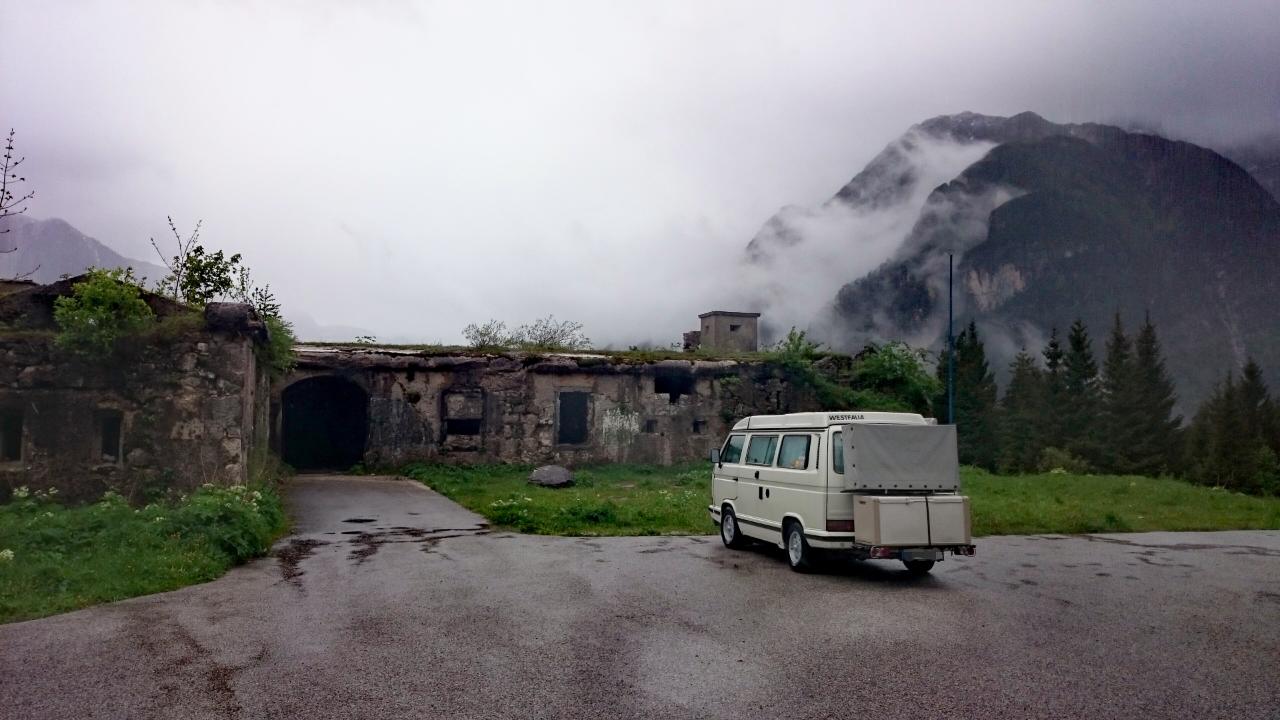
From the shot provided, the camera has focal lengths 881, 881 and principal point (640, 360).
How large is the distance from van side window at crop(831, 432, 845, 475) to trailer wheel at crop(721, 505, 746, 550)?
276 centimetres

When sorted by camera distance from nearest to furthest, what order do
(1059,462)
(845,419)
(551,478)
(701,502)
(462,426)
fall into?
(845,419) < (701,502) < (551,478) < (462,426) < (1059,462)

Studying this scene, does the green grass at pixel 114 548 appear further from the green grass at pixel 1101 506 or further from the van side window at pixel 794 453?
the green grass at pixel 1101 506

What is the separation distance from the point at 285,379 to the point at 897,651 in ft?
74.0

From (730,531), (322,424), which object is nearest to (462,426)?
(322,424)

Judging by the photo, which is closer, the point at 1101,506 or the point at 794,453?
the point at 794,453

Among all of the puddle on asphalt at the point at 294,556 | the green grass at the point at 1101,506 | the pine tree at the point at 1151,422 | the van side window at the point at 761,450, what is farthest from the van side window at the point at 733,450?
the pine tree at the point at 1151,422

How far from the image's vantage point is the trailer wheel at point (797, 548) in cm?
1127

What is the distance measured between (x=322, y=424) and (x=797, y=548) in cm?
2347

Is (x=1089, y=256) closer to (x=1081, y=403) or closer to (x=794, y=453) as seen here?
(x=1081, y=403)

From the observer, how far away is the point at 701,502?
62.6 feet

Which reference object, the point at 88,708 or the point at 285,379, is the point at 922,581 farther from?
the point at 285,379

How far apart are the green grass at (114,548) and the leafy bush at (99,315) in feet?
9.06

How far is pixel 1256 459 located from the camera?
55.2m

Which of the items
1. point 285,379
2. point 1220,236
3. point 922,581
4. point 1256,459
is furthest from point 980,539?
point 1220,236
